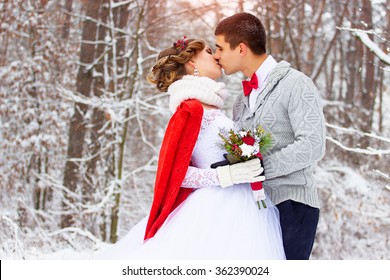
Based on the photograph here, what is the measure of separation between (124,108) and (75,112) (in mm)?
1650

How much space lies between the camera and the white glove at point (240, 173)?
9.98 ft

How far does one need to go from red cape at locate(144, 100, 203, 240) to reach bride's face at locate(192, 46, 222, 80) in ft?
1.12

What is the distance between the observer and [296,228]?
3.27m

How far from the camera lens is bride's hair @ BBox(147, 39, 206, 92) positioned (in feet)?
11.5

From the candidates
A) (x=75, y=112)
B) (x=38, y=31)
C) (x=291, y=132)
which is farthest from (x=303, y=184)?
(x=38, y=31)

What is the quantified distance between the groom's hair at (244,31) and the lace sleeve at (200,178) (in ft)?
2.86

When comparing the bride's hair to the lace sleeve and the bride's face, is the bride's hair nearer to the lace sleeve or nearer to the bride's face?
the bride's face

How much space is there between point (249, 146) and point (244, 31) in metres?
0.87

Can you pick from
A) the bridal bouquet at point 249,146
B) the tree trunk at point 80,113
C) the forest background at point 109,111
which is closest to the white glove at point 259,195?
the bridal bouquet at point 249,146

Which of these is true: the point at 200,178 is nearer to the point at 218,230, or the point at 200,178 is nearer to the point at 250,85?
the point at 218,230

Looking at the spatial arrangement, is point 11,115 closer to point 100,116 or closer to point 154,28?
point 100,116

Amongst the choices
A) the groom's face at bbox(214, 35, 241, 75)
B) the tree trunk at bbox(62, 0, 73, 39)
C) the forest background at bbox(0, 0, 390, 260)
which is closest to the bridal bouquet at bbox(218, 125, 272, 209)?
the groom's face at bbox(214, 35, 241, 75)

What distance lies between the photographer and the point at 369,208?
988 cm

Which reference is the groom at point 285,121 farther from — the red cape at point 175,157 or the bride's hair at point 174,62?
the red cape at point 175,157
